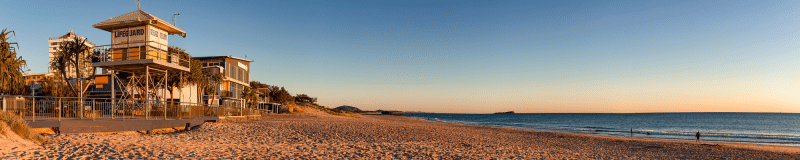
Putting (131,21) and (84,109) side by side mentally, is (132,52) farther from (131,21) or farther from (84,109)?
(84,109)

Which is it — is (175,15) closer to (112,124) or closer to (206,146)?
(112,124)

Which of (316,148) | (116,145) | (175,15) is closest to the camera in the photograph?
(116,145)

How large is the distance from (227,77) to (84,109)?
2349cm

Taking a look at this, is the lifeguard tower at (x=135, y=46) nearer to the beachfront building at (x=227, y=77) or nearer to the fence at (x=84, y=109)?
the fence at (x=84, y=109)

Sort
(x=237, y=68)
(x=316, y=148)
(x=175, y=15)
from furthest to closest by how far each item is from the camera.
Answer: (x=237, y=68) → (x=175, y=15) → (x=316, y=148)

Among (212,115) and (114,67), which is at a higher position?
(114,67)

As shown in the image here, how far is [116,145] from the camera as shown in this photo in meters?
10.2

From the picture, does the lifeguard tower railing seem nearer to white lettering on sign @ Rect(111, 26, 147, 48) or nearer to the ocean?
white lettering on sign @ Rect(111, 26, 147, 48)

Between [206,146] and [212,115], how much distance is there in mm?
10821

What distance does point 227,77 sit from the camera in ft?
122


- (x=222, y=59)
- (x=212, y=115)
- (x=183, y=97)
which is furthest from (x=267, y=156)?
(x=222, y=59)

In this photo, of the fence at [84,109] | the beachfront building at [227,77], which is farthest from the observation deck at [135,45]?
the beachfront building at [227,77]

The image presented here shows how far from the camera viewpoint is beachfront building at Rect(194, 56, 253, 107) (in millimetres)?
34769

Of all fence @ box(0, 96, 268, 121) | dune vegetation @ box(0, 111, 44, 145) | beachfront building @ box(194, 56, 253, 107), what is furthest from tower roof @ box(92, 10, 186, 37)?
beachfront building @ box(194, 56, 253, 107)
